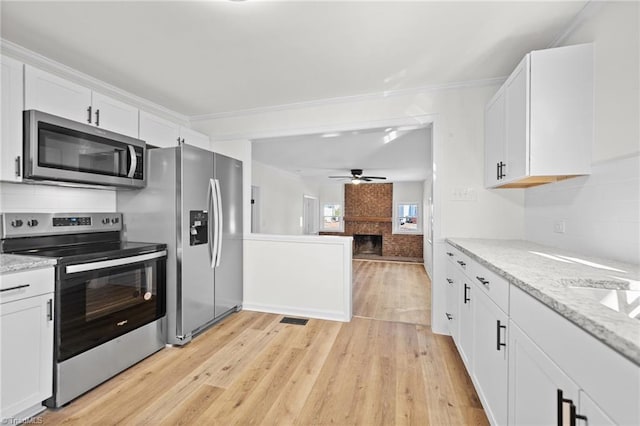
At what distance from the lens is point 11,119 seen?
1777 mm

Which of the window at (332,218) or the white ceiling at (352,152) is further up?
the white ceiling at (352,152)

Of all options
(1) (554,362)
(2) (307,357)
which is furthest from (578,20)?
(2) (307,357)

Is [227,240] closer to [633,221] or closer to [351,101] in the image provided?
[351,101]

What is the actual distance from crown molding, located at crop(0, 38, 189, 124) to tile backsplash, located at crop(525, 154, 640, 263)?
3.84 metres

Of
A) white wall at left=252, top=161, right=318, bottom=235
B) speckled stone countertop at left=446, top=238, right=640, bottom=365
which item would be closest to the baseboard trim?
speckled stone countertop at left=446, top=238, right=640, bottom=365

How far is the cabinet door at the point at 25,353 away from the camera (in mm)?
1496

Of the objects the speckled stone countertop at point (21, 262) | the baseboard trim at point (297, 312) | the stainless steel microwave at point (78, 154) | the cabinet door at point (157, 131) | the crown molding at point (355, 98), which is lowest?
the baseboard trim at point (297, 312)

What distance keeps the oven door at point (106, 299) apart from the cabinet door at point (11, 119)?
0.70m

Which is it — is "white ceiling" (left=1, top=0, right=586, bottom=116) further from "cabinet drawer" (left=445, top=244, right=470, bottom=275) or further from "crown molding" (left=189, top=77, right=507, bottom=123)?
"cabinet drawer" (left=445, top=244, right=470, bottom=275)

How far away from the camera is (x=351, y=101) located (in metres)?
3.02

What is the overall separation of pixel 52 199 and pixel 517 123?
3.48 meters

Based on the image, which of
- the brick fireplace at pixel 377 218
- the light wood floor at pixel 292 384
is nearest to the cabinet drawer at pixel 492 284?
the light wood floor at pixel 292 384

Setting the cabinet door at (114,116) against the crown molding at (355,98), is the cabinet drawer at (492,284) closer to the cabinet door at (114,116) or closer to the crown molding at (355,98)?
the crown molding at (355,98)

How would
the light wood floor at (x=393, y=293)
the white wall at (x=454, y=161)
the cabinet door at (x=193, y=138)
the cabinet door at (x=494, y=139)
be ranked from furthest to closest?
the light wood floor at (x=393, y=293)
the cabinet door at (x=193, y=138)
the white wall at (x=454, y=161)
the cabinet door at (x=494, y=139)
